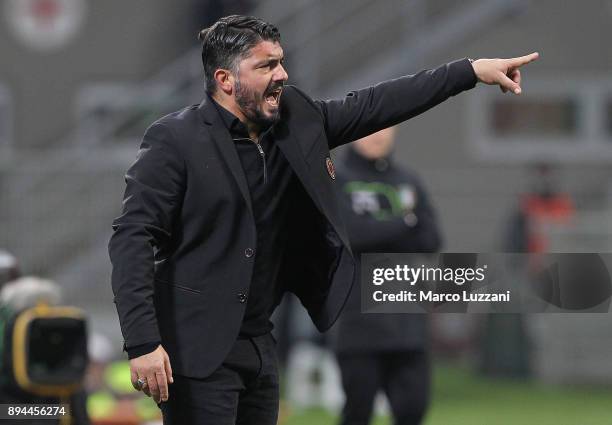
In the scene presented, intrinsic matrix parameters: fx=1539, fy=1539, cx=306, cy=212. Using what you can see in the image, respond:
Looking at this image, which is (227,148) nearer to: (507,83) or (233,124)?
(233,124)

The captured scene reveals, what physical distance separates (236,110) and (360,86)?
30.5 feet

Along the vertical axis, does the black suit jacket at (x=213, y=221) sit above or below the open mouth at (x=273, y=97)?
below

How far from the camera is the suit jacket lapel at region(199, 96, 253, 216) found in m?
4.78

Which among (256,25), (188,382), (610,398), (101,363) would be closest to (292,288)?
(188,382)

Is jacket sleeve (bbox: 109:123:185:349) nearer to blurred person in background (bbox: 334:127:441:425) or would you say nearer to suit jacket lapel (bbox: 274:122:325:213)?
suit jacket lapel (bbox: 274:122:325:213)

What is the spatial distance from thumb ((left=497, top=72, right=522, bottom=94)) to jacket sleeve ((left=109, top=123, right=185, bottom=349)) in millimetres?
1053

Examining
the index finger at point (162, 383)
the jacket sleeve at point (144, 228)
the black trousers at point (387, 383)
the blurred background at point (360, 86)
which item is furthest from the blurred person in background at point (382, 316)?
the blurred background at point (360, 86)

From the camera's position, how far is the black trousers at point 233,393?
476 centimetres

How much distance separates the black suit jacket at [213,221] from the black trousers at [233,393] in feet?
0.20

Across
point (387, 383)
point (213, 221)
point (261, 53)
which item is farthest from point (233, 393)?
point (387, 383)

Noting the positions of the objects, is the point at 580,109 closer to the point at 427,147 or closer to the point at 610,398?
the point at 427,147

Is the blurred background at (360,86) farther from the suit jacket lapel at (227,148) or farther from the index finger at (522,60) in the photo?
the suit jacket lapel at (227,148)

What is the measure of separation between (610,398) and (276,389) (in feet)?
23.4

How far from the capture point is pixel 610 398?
11688 mm
